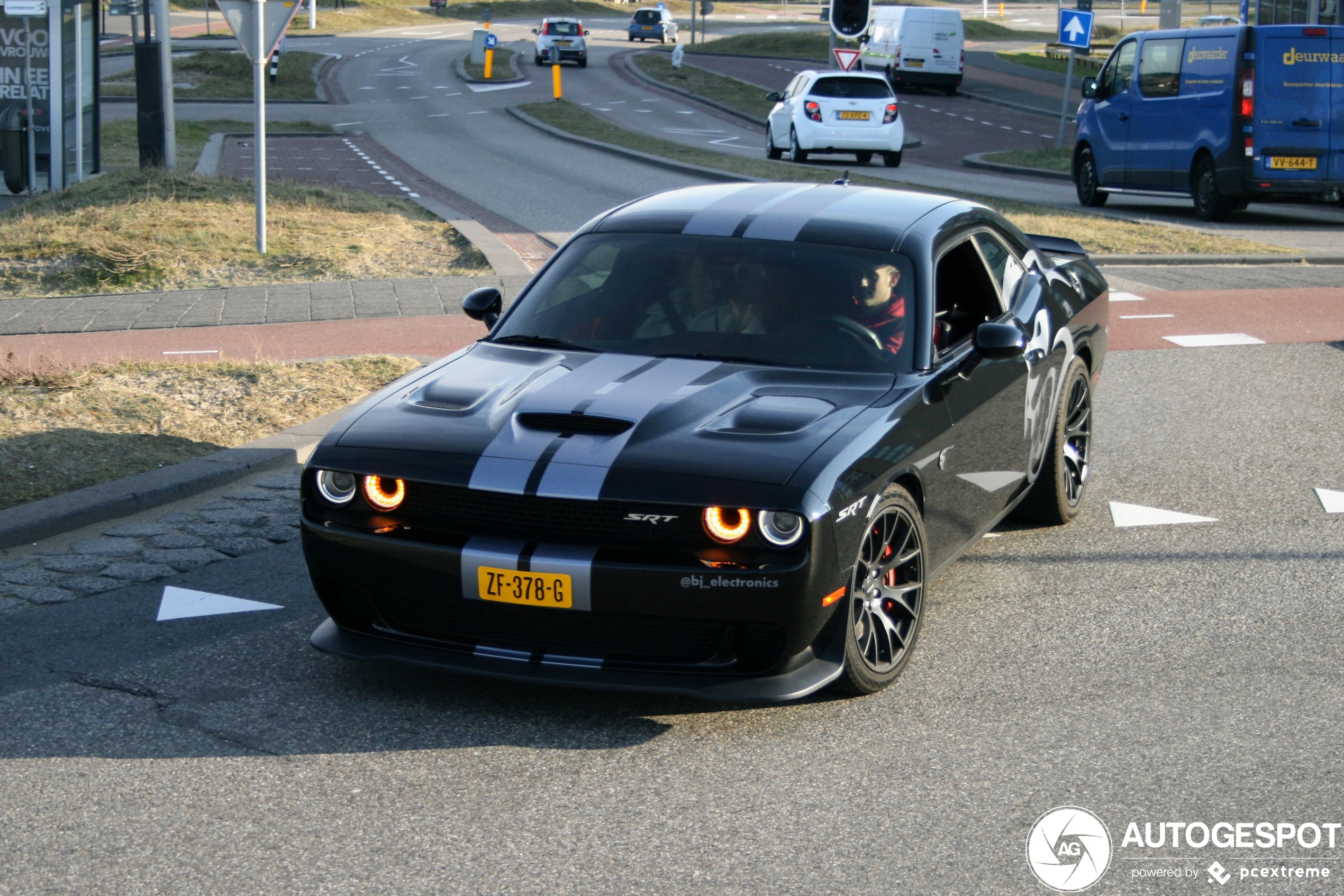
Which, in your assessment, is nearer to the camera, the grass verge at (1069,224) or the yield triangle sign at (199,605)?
the yield triangle sign at (199,605)

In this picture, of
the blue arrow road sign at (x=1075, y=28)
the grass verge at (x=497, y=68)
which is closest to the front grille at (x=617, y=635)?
the blue arrow road sign at (x=1075, y=28)

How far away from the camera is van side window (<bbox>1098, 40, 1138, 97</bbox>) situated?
21094 mm

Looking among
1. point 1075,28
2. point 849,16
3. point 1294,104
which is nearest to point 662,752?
point 1294,104

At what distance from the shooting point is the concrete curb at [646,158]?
22266 mm

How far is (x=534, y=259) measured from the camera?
14.8m

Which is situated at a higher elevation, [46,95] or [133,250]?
[46,95]

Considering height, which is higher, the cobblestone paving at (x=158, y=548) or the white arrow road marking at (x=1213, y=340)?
the white arrow road marking at (x=1213, y=340)

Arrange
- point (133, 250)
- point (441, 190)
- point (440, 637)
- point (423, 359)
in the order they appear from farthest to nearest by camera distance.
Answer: point (441, 190) < point (133, 250) < point (423, 359) < point (440, 637)

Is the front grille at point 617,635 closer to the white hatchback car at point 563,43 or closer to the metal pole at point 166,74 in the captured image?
the metal pole at point 166,74

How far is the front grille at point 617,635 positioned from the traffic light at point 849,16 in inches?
791

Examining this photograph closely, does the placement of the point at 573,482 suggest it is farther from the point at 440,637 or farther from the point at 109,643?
A: the point at 109,643

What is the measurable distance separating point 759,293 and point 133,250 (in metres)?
9.74

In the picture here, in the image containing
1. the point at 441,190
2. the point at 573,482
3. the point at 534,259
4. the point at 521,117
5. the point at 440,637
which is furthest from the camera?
the point at 521,117

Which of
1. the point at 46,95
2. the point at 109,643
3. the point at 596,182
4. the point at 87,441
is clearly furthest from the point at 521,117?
the point at 109,643
